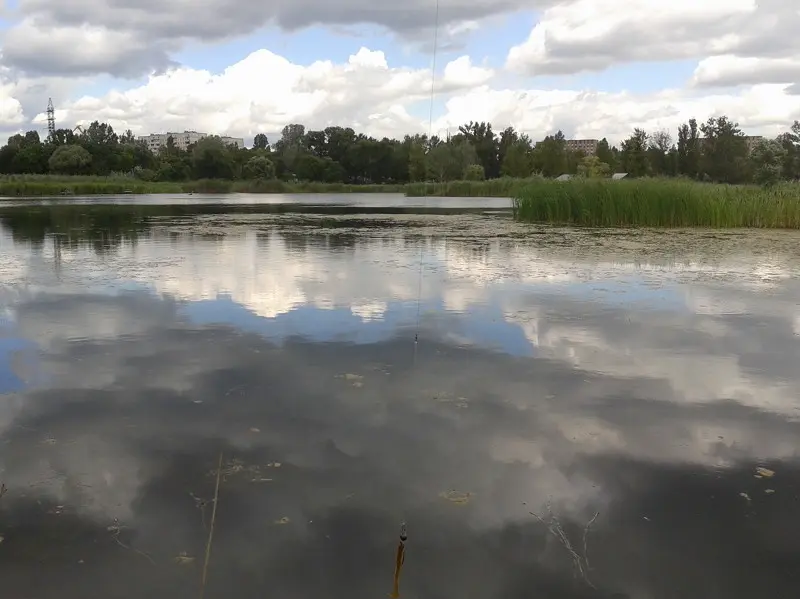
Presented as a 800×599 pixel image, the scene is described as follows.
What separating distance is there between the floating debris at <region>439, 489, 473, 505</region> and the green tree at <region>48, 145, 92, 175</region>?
7854 centimetres

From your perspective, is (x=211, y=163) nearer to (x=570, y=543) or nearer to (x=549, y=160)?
(x=549, y=160)

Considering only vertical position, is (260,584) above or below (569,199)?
below

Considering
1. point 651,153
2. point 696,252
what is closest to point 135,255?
point 696,252

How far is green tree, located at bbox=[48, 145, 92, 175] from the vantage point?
242 feet

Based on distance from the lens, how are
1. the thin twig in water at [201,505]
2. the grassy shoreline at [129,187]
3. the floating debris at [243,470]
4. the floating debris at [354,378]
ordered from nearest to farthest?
the thin twig in water at [201,505] < the floating debris at [243,470] < the floating debris at [354,378] < the grassy shoreline at [129,187]

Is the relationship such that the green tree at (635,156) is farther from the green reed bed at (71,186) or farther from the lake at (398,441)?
the lake at (398,441)

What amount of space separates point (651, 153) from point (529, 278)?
189 feet

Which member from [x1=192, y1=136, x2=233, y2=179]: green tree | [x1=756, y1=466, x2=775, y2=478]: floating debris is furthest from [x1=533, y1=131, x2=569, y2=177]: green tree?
[x1=756, y1=466, x2=775, y2=478]: floating debris

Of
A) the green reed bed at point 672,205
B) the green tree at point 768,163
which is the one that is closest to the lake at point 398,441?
the green reed bed at point 672,205

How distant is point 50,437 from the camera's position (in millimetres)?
4457

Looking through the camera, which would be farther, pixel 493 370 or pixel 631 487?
pixel 493 370

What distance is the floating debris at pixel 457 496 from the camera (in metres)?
3.68

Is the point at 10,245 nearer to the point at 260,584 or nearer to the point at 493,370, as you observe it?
the point at 493,370

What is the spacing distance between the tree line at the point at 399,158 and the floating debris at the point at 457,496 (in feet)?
117
